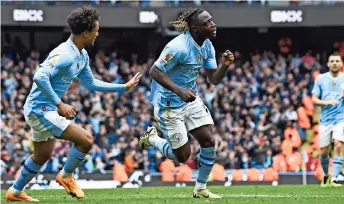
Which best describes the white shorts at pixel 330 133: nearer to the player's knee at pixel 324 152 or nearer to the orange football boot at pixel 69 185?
the player's knee at pixel 324 152

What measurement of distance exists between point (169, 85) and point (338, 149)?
6172 millimetres

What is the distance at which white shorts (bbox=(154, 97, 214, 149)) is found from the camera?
1184 centimetres

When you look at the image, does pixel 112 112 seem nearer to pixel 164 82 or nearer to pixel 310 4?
pixel 310 4

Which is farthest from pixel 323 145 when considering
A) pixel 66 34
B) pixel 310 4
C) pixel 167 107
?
pixel 66 34

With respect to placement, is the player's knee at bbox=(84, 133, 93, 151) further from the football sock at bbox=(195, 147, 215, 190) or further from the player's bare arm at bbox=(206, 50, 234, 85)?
the player's bare arm at bbox=(206, 50, 234, 85)

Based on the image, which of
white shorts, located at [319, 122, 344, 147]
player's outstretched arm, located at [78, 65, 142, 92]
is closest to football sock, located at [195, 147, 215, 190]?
player's outstretched arm, located at [78, 65, 142, 92]

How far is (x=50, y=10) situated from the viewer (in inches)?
1131

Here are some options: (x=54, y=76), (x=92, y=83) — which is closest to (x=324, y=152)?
(x=92, y=83)

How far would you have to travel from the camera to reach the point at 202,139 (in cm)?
1170

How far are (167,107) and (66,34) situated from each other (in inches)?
783

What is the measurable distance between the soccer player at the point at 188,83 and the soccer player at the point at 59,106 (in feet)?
3.49

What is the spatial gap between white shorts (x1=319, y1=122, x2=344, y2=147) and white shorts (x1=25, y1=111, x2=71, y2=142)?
21.8ft

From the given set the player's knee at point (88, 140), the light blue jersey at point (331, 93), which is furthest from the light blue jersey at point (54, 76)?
the light blue jersey at point (331, 93)

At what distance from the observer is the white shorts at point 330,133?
16031 mm
